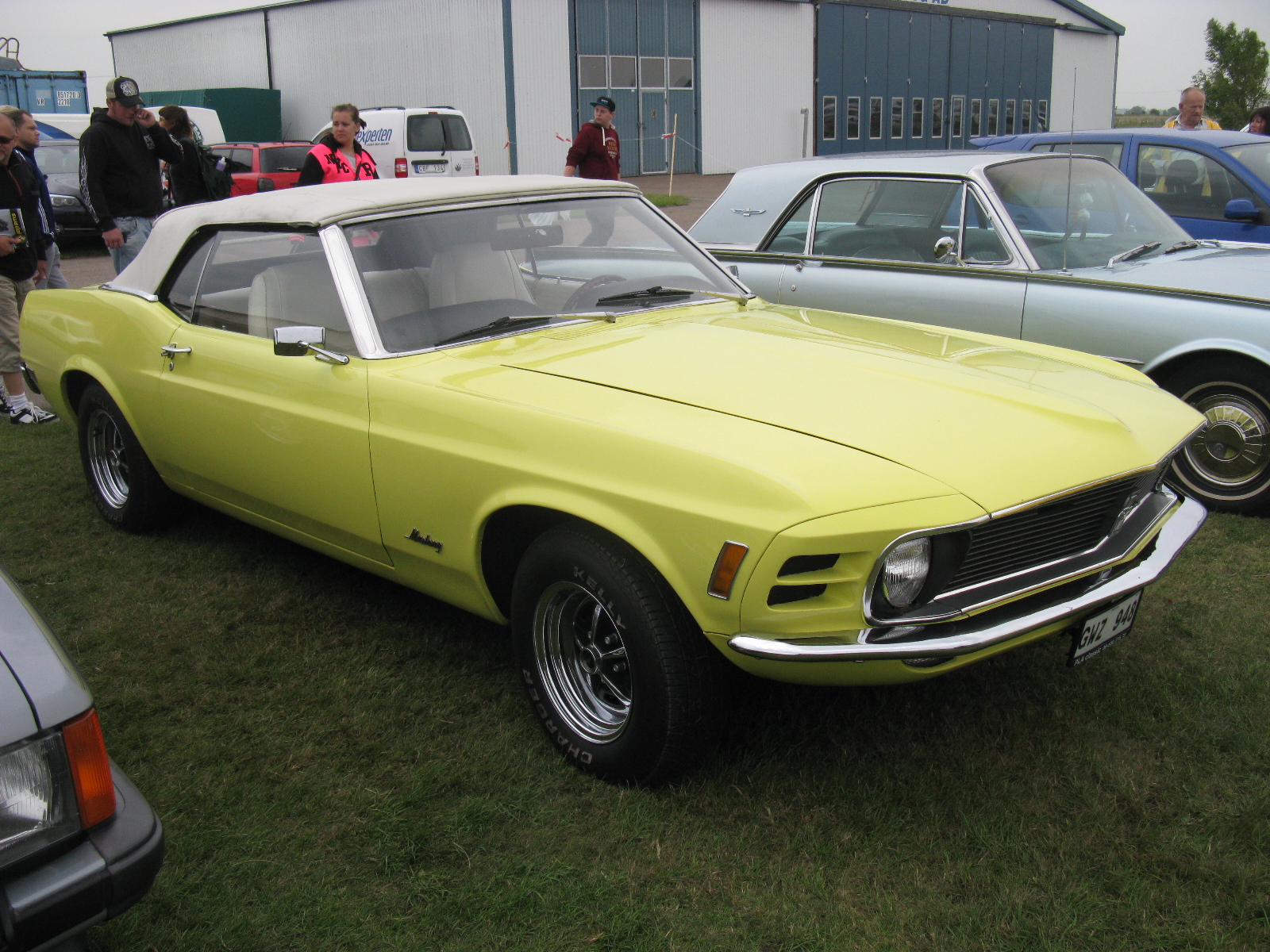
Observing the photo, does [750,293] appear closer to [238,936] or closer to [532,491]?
[532,491]

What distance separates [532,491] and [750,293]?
171 cm

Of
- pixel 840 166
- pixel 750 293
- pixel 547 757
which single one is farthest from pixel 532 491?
pixel 840 166

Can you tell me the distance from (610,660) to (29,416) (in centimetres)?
549

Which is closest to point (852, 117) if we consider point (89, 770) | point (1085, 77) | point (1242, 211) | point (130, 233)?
point (1085, 77)

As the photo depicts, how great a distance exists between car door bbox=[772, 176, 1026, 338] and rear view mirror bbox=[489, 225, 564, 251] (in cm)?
213

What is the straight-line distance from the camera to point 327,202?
3527 millimetres

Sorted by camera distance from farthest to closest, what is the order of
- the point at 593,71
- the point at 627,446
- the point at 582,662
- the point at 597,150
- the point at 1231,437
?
the point at 593,71
the point at 597,150
the point at 1231,437
the point at 582,662
the point at 627,446

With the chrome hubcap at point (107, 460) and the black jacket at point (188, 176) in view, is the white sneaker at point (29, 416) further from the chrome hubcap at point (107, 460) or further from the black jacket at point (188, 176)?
the chrome hubcap at point (107, 460)

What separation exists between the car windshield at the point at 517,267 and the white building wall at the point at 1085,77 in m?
39.1

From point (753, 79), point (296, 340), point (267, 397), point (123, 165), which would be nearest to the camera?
point (296, 340)

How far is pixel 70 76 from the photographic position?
25047 millimetres

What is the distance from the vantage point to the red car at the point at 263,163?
16.7 meters

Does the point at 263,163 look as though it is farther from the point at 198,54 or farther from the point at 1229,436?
the point at 198,54

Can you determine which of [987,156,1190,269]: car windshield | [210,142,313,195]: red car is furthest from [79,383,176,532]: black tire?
[210,142,313,195]: red car
